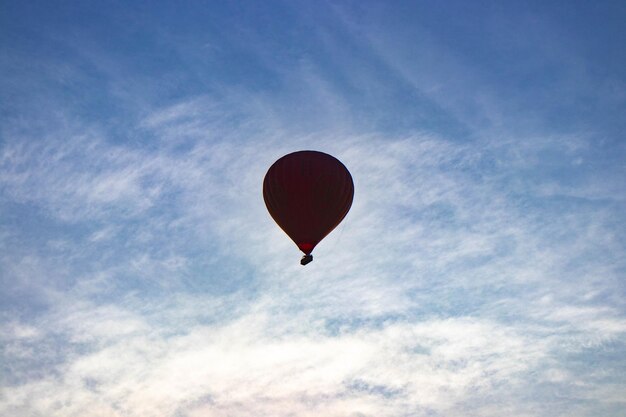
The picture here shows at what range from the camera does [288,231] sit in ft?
121

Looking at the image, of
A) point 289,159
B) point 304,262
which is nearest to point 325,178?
point 289,159

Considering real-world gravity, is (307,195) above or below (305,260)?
above

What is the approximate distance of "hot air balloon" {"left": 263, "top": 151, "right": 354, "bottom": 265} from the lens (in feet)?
119

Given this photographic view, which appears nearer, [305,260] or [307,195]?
[305,260]

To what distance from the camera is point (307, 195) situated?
36.2 meters

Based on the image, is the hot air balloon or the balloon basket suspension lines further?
the hot air balloon

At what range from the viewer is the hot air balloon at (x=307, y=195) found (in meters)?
36.2

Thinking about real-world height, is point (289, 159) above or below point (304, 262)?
above

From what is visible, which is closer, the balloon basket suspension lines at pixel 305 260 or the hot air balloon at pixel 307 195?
the balloon basket suspension lines at pixel 305 260

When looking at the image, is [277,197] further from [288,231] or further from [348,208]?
[348,208]

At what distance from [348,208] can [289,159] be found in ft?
15.7

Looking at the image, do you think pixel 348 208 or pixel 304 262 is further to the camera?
pixel 348 208

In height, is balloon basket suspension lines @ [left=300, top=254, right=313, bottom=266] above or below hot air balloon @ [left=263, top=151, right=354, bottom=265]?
below

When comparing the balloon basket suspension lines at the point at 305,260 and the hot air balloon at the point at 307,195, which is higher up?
the hot air balloon at the point at 307,195
